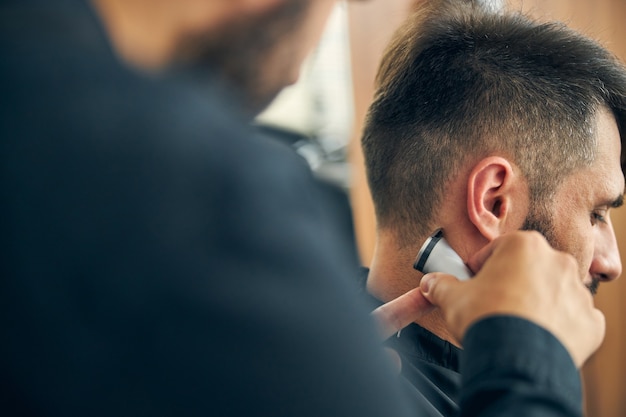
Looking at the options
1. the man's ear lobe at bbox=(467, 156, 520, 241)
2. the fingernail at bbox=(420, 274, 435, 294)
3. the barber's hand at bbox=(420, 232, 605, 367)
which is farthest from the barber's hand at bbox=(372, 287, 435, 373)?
the man's ear lobe at bbox=(467, 156, 520, 241)

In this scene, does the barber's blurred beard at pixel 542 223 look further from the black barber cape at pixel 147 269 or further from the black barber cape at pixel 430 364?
the black barber cape at pixel 147 269

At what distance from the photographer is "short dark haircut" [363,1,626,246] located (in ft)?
3.93

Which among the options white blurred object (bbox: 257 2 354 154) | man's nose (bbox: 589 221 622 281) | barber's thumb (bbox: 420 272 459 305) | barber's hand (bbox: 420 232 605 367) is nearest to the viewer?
barber's hand (bbox: 420 232 605 367)

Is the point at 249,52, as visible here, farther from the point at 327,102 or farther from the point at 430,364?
the point at 327,102

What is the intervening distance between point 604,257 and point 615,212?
0.99 m

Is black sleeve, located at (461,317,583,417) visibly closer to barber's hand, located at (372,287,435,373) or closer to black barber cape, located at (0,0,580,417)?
black barber cape, located at (0,0,580,417)

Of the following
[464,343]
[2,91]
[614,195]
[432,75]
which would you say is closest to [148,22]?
[2,91]

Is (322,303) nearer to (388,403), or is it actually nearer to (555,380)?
(388,403)

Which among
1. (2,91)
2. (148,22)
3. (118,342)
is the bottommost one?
(118,342)

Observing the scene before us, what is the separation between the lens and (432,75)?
1263 millimetres

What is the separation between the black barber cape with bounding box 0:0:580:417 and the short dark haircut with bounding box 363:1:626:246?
0.87 meters

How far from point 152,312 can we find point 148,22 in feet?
0.73

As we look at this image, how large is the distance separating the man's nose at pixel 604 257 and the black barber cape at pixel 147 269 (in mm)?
→ 1050

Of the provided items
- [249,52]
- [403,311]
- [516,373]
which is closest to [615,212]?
[403,311]
